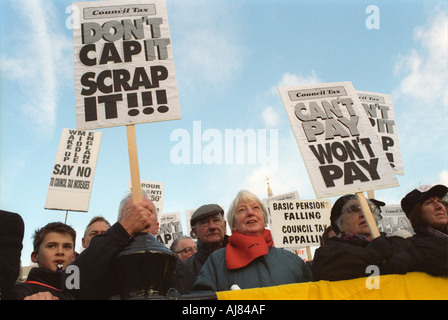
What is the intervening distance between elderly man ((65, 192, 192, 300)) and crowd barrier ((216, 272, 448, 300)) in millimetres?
928

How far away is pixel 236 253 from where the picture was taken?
3059 millimetres

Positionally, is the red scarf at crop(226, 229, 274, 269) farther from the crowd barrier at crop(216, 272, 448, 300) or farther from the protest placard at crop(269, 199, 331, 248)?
the protest placard at crop(269, 199, 331, 248)

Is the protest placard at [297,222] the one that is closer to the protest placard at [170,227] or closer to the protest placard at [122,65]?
the protest placard at [170,227]

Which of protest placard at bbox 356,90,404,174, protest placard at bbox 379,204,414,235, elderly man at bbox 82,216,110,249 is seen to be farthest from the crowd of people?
protest placard at bbox 379,204,414,235

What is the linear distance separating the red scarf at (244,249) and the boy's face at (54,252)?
144 centimetres

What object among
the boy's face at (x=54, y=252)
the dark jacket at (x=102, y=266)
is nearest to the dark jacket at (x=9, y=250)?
the dark jacket at (x=102, y=266)

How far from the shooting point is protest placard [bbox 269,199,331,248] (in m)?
7.44

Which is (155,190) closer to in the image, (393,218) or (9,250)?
(393,218)

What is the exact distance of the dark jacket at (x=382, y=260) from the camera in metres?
2.40

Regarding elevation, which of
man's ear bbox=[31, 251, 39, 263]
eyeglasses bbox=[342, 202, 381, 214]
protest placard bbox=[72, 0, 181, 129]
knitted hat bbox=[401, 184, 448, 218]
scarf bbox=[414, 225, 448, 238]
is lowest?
scarf bbox=[414, 225, 448, 238]

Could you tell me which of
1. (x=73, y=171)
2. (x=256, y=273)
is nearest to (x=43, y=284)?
(x=256, y=273)

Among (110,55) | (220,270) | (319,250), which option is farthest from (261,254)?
(110,55)
